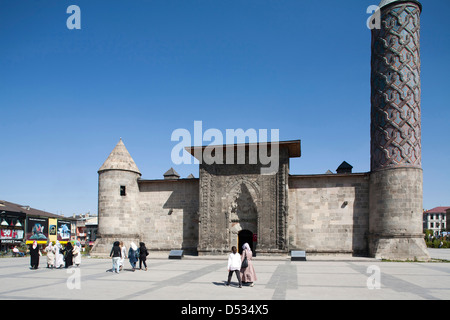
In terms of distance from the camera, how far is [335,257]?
2402 cm

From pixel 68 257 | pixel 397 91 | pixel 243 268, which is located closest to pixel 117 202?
pixel 68 257

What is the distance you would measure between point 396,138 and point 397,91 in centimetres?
296

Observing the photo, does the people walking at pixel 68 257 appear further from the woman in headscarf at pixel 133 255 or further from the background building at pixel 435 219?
the background building at pixel 435 219

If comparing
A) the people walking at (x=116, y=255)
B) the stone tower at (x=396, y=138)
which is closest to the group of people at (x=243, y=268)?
the people walking at (x=116, y=255)

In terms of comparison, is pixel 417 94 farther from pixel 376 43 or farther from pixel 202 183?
pixel 202 183

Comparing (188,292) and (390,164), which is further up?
(390,164)

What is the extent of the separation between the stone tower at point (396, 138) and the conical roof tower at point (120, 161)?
1696 cm

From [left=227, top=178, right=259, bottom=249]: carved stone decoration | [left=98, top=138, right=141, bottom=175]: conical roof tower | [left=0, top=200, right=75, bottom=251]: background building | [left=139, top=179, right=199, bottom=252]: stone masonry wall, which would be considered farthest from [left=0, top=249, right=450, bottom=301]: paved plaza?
[left=0, top=200, right=75, bottom=251]: background building

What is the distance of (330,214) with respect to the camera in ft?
81.0

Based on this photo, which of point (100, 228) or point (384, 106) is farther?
point (100, 228)

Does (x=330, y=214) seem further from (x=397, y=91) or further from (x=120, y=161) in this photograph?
(x=120, y=161)
